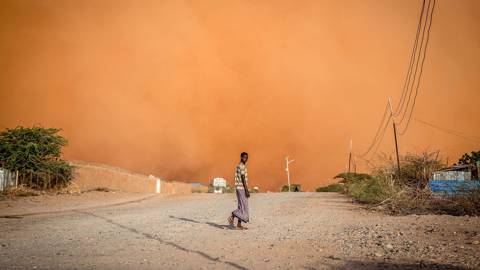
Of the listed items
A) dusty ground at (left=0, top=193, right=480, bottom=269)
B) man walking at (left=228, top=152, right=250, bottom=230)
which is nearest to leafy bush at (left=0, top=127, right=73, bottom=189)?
dusty ground at (left=0, top=193, right=480, bottom=269)

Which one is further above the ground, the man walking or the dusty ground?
the man walking

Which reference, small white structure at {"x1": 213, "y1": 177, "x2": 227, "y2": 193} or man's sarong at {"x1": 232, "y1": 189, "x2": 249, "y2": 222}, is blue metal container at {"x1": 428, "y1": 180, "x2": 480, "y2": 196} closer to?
man's sarong at {"x1": 232, "y1": 189, "x2": 249, "y2": 222}

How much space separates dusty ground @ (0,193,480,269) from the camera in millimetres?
6930

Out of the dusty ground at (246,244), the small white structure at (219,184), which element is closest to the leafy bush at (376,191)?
the dusty ground at (246,244)

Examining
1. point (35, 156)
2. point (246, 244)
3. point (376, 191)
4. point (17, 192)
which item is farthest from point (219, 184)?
point (246, 244)

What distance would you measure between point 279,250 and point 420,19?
609 inches

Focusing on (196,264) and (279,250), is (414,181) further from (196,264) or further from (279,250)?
(196,264)

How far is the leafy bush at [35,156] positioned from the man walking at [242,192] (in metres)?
21.2

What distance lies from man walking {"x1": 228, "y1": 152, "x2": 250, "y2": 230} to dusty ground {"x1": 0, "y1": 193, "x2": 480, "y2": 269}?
1.30 feet

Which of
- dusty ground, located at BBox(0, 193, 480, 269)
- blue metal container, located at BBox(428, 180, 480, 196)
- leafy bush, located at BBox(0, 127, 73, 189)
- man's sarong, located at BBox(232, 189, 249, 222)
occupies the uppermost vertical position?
leafy bush, located at BBox(0, 127, 73, 189)

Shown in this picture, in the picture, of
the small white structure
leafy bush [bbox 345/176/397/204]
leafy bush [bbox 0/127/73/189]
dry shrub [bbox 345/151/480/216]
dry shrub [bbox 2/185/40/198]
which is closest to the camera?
dry shrub [bbox 345/151/480/216]

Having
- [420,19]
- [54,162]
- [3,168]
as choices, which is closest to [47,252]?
[420,19]

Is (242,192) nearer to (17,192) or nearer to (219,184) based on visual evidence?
(17,192)

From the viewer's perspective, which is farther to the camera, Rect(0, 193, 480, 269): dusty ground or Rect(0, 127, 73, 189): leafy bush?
Rect(0, 127, 73, 189): leafy bush
